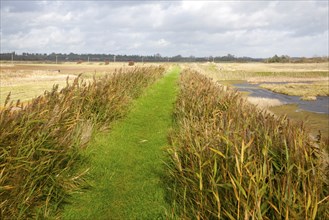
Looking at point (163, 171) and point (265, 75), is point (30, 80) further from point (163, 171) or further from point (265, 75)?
point (265, 75)

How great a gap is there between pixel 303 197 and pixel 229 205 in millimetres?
965

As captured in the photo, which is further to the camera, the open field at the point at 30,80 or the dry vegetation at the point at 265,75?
the dry vegetation at the point at 265,75

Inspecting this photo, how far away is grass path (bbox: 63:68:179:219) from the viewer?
5770 millimetres

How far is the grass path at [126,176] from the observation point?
577 cm

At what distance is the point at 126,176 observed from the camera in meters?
7.29

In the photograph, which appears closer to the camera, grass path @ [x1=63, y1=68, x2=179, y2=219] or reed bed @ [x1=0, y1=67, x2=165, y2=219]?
reed bed @ [x1=0, y1=67, x2=165, y2=219]

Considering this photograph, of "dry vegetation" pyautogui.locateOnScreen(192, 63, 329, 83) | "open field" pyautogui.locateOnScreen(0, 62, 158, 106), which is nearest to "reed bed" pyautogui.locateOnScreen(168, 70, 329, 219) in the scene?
"open field" pyautogui.locateOnScreen(0, 62, 158, 106)

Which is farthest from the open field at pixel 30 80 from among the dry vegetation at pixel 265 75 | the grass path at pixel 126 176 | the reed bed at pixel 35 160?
the dry vegetation at pixel 265 75

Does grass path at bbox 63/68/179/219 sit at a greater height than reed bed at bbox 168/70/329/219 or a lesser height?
lesser

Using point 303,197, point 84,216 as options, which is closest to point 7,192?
point 84,216

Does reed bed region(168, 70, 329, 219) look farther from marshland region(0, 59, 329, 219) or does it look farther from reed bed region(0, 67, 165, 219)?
reed bed region(0, 67, 165, 219)

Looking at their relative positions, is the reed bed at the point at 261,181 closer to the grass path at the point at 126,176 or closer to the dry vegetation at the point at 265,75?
the grass path at the point at 126,176

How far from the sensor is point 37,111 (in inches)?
261

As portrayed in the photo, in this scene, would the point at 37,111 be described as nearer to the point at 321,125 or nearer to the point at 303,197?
the point at 303,197
